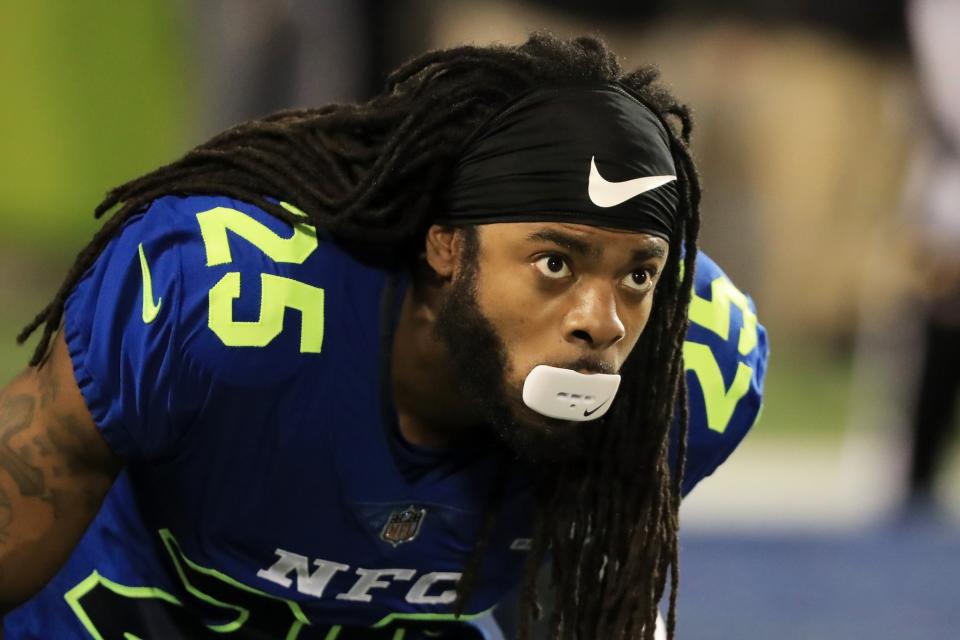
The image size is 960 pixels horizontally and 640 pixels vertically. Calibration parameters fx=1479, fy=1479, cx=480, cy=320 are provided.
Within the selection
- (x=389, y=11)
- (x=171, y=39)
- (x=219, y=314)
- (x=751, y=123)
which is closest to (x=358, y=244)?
(x=219, y=314)

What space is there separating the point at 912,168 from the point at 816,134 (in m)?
0.70

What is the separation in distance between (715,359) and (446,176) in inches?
19.4

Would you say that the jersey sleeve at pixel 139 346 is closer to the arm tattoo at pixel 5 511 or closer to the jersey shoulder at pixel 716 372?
the arm tattoo at pixel 5 511

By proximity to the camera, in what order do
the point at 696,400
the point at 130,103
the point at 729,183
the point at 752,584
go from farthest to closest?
1. the point at 729,183
2. the point at 130,103
3. the point at 752,584
4. the point at 696,400

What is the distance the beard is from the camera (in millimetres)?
1756

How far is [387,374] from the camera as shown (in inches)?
72.6

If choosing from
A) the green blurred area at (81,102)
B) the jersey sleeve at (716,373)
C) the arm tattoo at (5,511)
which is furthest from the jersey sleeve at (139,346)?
the green blurred area at (81,102)

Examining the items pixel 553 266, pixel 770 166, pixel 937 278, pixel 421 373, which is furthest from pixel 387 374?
pixel 770 166

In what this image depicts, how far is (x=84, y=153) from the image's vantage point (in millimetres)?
6129

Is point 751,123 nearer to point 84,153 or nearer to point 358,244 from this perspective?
point 84,153

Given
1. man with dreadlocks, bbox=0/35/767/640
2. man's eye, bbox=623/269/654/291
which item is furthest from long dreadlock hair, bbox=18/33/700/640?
man's eye, bbox=623/269/654/291

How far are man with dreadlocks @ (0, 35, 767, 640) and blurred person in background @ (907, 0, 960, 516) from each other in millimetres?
3595

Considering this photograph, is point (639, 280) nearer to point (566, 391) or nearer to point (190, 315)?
point (566, 391)

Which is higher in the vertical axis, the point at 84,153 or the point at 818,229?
the point at 818,229
